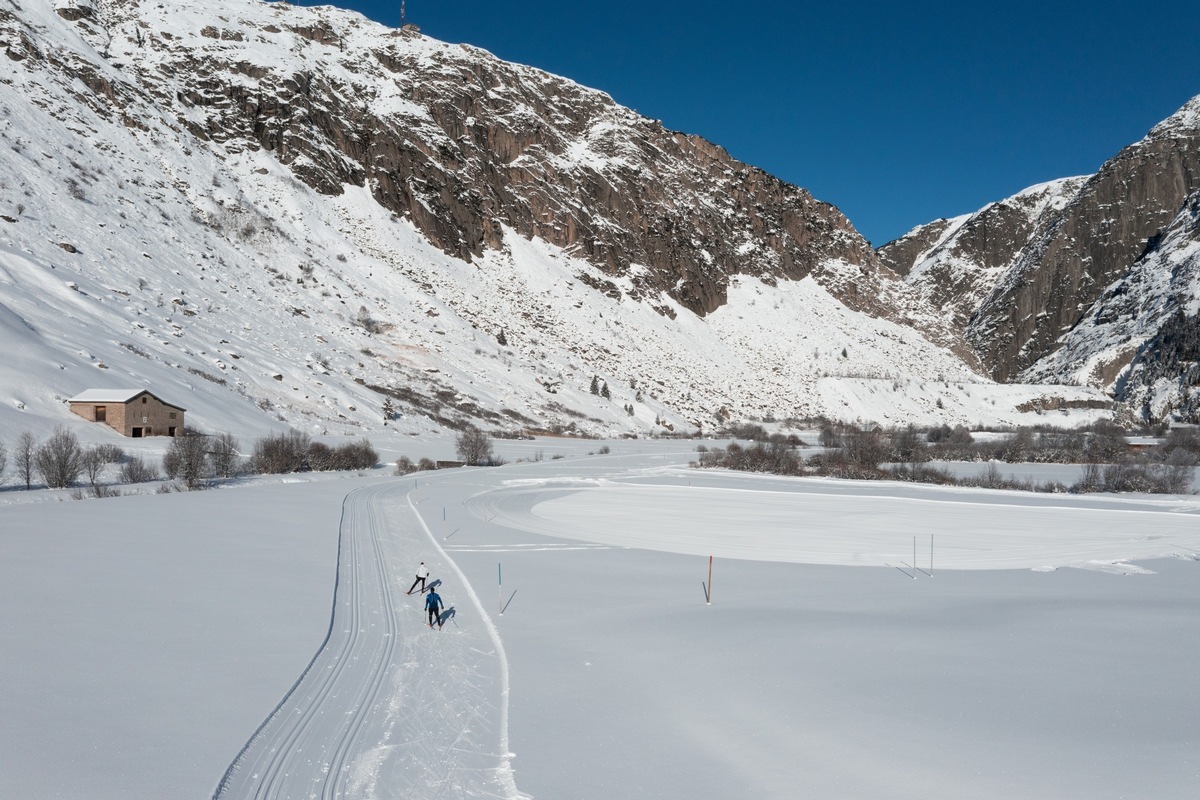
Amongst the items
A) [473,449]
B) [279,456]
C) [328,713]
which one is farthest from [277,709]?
[473,449]

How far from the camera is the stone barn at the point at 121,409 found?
3628cm

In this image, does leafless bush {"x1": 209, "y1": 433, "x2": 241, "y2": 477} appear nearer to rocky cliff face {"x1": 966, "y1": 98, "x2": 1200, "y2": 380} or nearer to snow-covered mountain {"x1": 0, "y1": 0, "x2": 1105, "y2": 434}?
snow-covered mountain {"x1": 0, "y1": 0, "x2": 1105, "y2": 434}

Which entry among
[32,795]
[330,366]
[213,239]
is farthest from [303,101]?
[32,795]

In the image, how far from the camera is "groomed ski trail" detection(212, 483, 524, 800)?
616cm

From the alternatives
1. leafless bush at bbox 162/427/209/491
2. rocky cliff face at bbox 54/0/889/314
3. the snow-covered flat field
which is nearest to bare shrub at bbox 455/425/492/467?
leafless bush at bbox 162/427/209/491

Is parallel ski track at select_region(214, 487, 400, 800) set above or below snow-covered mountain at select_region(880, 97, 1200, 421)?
below

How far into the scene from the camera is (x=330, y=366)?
62.1 meters

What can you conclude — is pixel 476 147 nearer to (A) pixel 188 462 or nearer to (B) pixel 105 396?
(B) pixel 105 396

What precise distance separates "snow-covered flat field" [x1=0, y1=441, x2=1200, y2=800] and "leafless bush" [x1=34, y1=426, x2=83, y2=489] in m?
10.5

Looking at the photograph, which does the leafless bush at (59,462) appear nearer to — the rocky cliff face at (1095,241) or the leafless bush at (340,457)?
the leafless bush at (340,457)

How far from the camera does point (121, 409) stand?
119ft

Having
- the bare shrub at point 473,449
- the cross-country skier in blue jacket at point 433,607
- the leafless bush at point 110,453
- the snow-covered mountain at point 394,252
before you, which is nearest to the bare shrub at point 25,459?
the leafless bush at point 110,453

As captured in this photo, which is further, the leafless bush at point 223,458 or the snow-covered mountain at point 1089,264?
the snow-covered mountain at point 1089,264

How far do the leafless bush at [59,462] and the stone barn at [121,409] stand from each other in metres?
6.94
